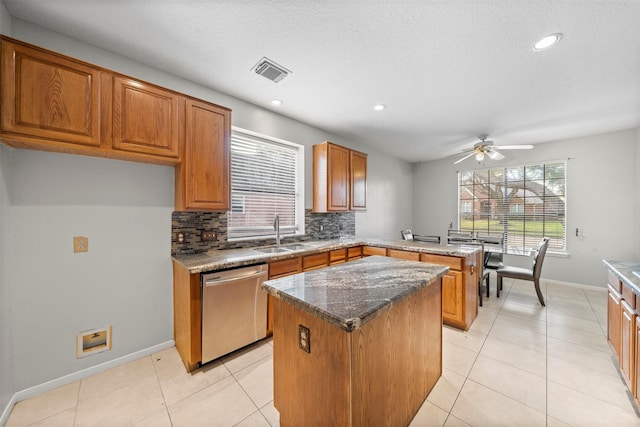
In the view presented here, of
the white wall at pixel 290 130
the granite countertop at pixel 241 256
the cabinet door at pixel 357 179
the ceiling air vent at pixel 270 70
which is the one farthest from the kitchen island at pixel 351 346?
the cabinet door at pixel 357 179

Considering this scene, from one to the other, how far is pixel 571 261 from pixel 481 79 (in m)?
4.15

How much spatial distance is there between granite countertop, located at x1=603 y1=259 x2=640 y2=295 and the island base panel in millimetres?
1299

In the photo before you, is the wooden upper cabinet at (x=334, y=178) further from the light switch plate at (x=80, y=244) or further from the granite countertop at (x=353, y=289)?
the light switch plate at (x=80, y=244)

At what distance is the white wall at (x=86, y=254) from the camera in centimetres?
176

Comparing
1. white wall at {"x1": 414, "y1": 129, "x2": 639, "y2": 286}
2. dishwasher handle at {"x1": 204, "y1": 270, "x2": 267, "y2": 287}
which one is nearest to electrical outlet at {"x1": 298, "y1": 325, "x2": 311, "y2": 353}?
dishwasher handle at {"x1": 204, "y1": 270, "x2": 267, "y2": 287}

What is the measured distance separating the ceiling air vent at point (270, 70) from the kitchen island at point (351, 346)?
1.90 m

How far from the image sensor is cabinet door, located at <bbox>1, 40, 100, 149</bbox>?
1496 millimetres

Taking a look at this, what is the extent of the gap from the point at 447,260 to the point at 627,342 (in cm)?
132

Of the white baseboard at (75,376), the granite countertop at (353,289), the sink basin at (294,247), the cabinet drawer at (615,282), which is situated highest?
the granite countertop at (353,289)

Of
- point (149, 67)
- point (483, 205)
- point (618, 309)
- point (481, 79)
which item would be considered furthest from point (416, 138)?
point (149, 67)

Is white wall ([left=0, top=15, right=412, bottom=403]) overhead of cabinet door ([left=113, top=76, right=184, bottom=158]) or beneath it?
beneath

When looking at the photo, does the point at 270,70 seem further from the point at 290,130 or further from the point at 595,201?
the point at 595,201

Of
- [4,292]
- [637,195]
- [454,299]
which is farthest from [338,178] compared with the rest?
[637,195]

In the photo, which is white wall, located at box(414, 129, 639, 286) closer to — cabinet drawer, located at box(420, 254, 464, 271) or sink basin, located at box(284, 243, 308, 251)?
cabinet drawer, located at box(420, 254, 464, 271)
